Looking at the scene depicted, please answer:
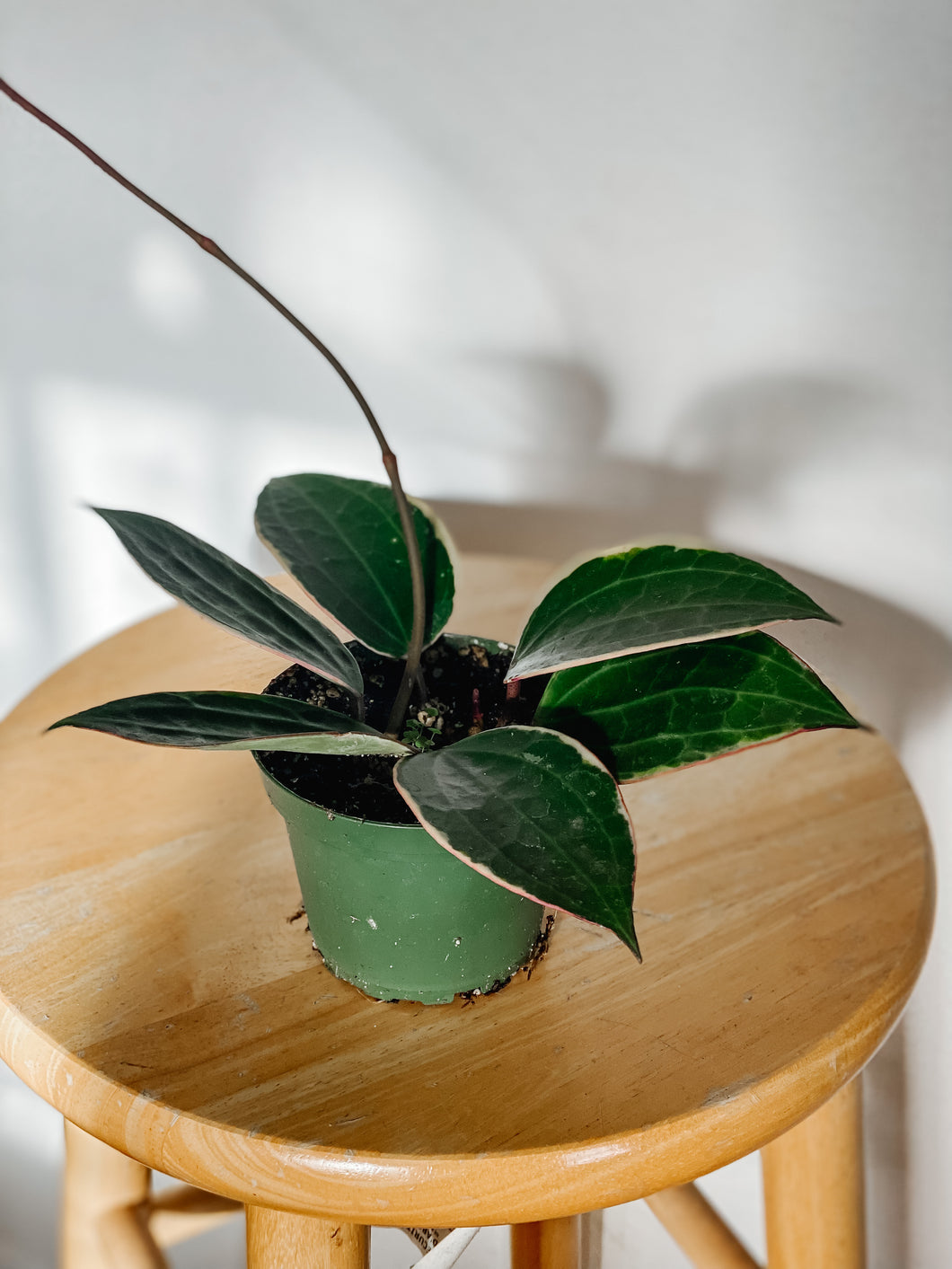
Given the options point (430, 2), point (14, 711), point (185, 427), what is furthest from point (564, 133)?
point (14, 711)

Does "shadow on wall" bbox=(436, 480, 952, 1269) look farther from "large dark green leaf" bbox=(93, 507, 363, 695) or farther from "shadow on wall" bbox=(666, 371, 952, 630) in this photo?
"large dark green leaf" bbox=(93, 507, 363, 695)

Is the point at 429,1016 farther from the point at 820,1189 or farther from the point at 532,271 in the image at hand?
the point at 532,271

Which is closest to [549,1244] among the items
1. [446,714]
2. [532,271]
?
[446,714]

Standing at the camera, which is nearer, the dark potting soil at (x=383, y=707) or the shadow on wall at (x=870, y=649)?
the dark potting soil at (x=383, y=707)

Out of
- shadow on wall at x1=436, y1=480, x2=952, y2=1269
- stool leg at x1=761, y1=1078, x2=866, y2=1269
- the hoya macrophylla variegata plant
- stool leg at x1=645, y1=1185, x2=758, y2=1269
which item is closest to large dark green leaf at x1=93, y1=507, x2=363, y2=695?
the hoya macrophylla variegata plant

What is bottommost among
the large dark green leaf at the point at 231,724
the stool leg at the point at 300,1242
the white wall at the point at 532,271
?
the stool leg at the point at 300,1242

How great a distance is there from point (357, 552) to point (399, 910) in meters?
0.16

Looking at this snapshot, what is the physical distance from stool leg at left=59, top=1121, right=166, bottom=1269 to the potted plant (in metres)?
0.30

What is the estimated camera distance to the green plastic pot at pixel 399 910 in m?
0.37

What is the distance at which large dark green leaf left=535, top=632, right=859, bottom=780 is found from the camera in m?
0.34

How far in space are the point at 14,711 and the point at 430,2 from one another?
516mm

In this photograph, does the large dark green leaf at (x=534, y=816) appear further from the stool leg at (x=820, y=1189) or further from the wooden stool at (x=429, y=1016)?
the stool leg at (x=820, y=1189)

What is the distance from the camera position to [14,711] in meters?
0.62

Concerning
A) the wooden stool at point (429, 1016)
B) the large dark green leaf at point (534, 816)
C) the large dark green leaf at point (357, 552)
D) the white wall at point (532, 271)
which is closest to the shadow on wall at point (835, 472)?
the white wall at point (532, 271)
